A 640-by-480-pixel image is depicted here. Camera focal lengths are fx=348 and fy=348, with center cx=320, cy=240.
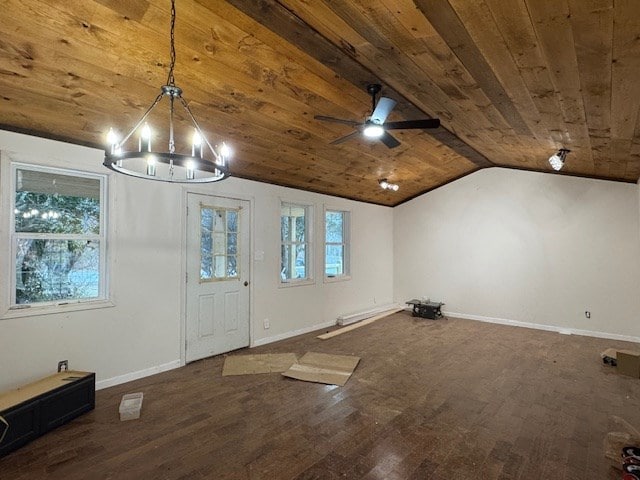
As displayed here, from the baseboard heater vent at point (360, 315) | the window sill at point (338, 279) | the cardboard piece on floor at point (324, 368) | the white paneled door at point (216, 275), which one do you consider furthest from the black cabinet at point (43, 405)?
the baseboard heater vent at point (360, 315)

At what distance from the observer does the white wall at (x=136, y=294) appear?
3.00 m

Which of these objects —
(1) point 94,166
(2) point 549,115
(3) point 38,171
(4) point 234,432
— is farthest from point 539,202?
(3) point 38,171

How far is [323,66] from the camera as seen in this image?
2732 millimetres

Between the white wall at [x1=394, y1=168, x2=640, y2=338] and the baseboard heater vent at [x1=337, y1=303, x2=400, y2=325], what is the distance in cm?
62

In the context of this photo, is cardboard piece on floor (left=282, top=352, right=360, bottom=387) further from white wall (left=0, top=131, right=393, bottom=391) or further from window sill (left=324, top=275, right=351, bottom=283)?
window sill (left=324, top=275, right=351, bottom=283)

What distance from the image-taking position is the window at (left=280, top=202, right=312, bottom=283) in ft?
18.6

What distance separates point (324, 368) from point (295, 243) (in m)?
2.25

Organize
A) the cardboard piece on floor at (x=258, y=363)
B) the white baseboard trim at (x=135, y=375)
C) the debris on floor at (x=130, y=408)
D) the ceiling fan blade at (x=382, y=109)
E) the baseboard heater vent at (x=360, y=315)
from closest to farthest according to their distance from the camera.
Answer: the ceiling fan blade at (x=382, y=109) → the debris on floor at (x=130, y=408) → the white baseboard trim at (x=135, y=375) → the cardboard piece on floor at (x=258, y=363) → the baseboard heater vent at (x=360, y=315)

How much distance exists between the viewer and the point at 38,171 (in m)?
3.13

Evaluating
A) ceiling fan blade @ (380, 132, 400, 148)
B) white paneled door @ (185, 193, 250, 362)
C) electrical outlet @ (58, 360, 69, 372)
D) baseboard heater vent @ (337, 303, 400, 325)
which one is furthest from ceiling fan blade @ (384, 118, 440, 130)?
baseboard heater vent @ (337, 303, 400, 325)

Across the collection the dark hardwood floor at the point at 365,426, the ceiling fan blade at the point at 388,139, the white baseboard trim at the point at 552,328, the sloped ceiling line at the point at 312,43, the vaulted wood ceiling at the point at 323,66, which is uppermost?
the sloped ceiling line at the point at 312,43

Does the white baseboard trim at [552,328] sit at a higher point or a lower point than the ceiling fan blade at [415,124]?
lower

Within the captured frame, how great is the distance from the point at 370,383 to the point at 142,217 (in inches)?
118

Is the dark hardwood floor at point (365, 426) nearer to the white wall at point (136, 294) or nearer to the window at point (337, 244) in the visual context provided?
the white wall at point (136, 294)
